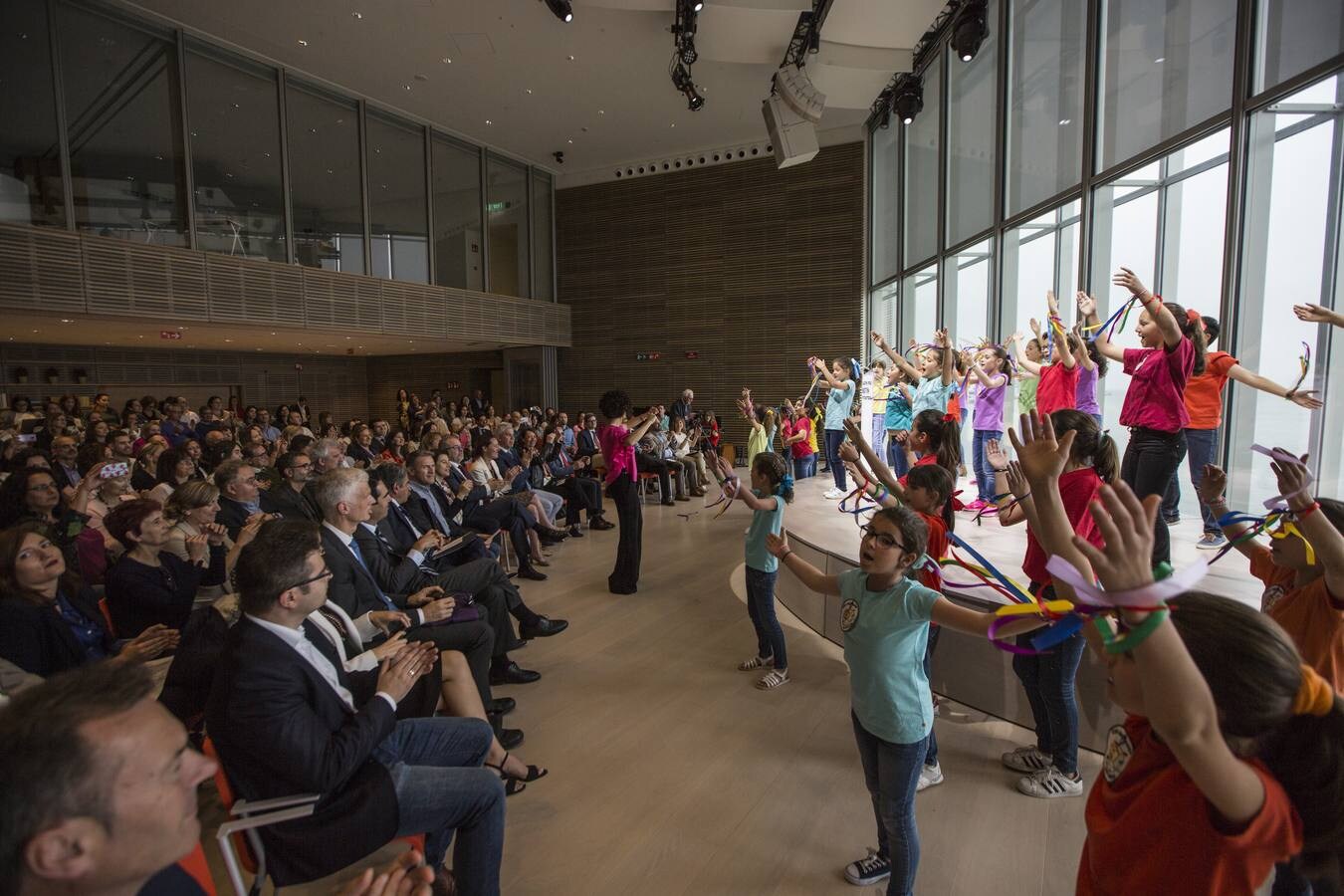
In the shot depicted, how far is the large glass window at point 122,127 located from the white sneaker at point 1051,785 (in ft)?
37.9

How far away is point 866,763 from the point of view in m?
2.09

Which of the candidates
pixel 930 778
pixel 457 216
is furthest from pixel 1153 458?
pixel 457 216

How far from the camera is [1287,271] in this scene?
12.8 feet

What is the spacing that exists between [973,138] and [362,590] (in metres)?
8.60

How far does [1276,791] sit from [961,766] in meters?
2.15

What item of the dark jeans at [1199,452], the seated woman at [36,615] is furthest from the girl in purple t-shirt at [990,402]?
the seated woman at [36,615]

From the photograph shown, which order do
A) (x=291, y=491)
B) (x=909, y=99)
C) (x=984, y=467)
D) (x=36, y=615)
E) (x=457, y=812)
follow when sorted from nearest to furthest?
(x=457, y=812) < (x=36, y=615) < (x=291, y=491) < (x=984, y=467) < (x=909, y=99)

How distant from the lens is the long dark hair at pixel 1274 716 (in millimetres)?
912

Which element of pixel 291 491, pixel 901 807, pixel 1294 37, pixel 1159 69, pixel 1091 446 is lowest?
pixel 901 807

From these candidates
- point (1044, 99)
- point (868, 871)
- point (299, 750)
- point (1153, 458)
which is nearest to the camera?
point (299, 750)

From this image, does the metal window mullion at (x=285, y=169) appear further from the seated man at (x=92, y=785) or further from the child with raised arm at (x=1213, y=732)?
the child with raised arm at (x=1213, y=732)

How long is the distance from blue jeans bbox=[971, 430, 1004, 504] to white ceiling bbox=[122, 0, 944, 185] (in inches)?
201

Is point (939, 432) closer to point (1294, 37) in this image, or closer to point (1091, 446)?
point (1091, 446)

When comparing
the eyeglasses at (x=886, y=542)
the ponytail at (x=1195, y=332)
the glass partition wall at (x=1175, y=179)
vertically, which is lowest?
the eyeglasses at (x=886, y=542)
